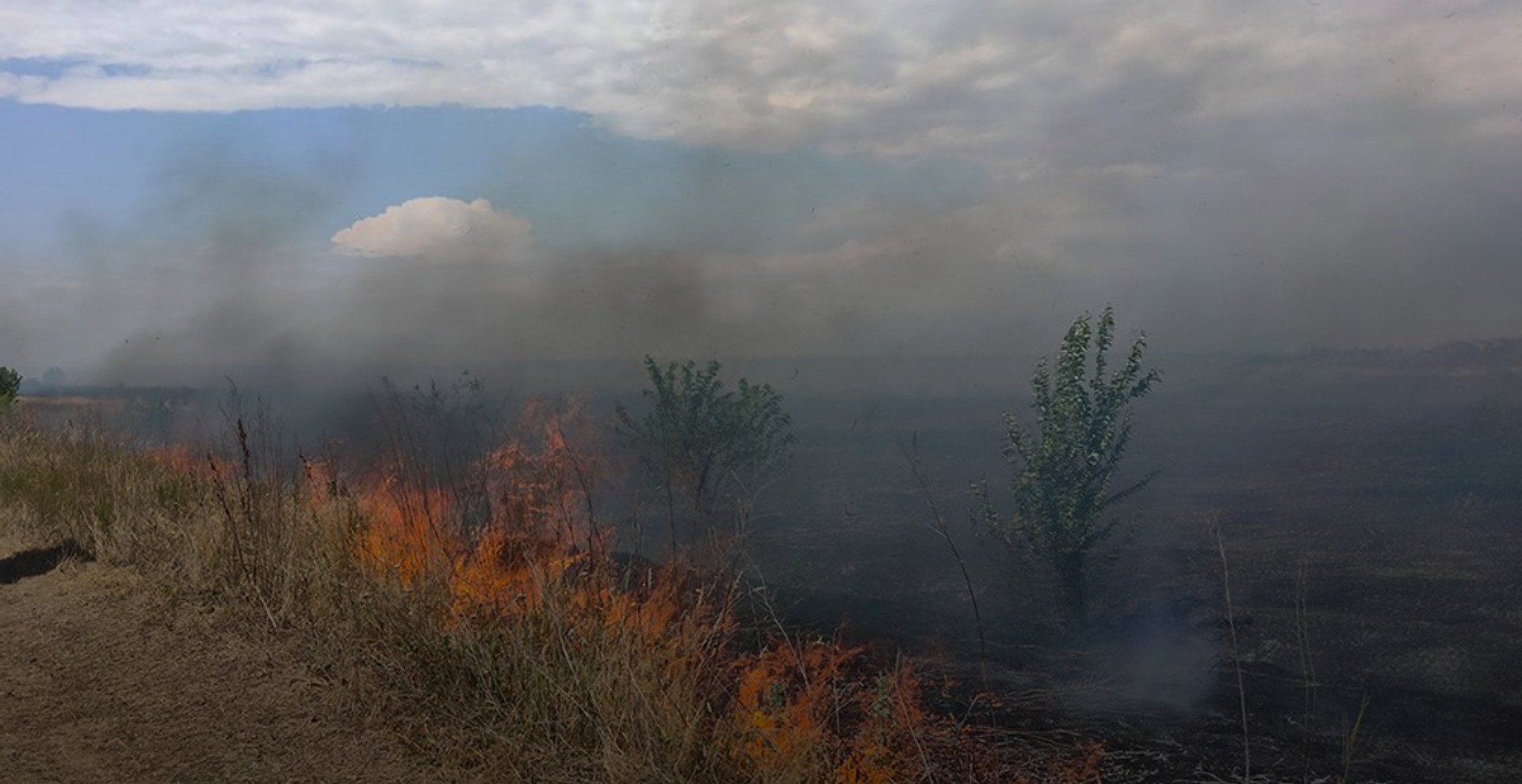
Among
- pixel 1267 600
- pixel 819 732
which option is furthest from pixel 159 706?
pixel 1267 600

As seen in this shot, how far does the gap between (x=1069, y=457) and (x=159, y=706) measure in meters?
18.8

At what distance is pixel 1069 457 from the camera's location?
21688mm

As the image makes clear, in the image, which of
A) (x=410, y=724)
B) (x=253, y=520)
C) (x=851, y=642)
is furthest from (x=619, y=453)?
(x=410, y=724)

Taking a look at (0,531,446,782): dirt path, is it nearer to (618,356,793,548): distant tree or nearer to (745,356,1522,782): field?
(745,356,1522,782): field

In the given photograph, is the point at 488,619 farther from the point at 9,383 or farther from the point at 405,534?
the point at 9,383

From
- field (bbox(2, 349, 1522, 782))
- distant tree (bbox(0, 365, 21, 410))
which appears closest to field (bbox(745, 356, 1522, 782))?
field (bbox(2, 349, 1522, 782))

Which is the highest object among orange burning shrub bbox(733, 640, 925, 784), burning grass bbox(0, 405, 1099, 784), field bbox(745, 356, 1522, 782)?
burning grass bbox(0, 405, 1099, 784)

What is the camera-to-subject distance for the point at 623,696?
463 centimetres

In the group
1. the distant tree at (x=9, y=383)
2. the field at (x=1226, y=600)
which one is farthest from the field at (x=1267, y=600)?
the distant tree at (x=9, y=383)

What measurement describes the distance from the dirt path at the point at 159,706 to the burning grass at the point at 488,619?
239 mm

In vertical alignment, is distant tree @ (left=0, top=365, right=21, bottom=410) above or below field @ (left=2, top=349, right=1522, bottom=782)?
above

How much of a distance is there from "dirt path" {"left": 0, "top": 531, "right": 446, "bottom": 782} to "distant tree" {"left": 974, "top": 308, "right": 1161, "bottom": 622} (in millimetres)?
17590

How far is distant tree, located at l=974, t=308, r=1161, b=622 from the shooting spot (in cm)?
2127

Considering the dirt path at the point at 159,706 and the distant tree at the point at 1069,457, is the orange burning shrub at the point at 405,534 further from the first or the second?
the distant tree at the point at 1069,457
